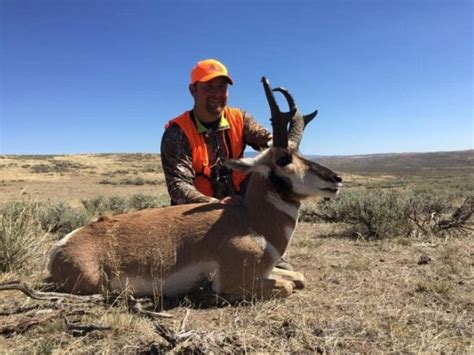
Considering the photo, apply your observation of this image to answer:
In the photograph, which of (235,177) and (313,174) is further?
Answer: (235,177)

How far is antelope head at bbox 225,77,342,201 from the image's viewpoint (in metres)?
5.14

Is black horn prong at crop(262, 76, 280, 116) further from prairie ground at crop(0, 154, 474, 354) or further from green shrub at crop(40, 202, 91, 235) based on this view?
green shrub at crop(40, 202, 91, 235)

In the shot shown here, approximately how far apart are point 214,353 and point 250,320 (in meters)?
0.93

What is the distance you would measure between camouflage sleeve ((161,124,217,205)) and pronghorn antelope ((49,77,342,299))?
0.66 m

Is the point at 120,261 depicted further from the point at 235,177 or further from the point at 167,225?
the point at 235,177

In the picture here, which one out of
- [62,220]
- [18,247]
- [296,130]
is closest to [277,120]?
[296,130]

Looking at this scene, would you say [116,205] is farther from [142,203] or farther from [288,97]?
[288,97]

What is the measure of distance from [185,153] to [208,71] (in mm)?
1247

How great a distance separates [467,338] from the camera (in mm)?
3602

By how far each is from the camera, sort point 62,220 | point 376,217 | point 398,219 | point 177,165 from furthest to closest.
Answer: point 62,220 → point 398,219 → point 376,217 → point 177,165

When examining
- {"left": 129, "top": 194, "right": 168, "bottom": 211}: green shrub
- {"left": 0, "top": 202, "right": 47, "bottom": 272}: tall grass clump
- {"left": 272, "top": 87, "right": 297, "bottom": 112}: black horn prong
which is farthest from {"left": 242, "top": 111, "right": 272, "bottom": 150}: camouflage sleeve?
{"left": 129, "top": 194, "right": 168, "bottom": 211}: green shrub

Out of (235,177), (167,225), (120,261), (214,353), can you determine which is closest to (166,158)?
(235,177)

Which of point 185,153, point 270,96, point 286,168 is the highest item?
point 270,96

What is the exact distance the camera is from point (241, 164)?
5.13m
